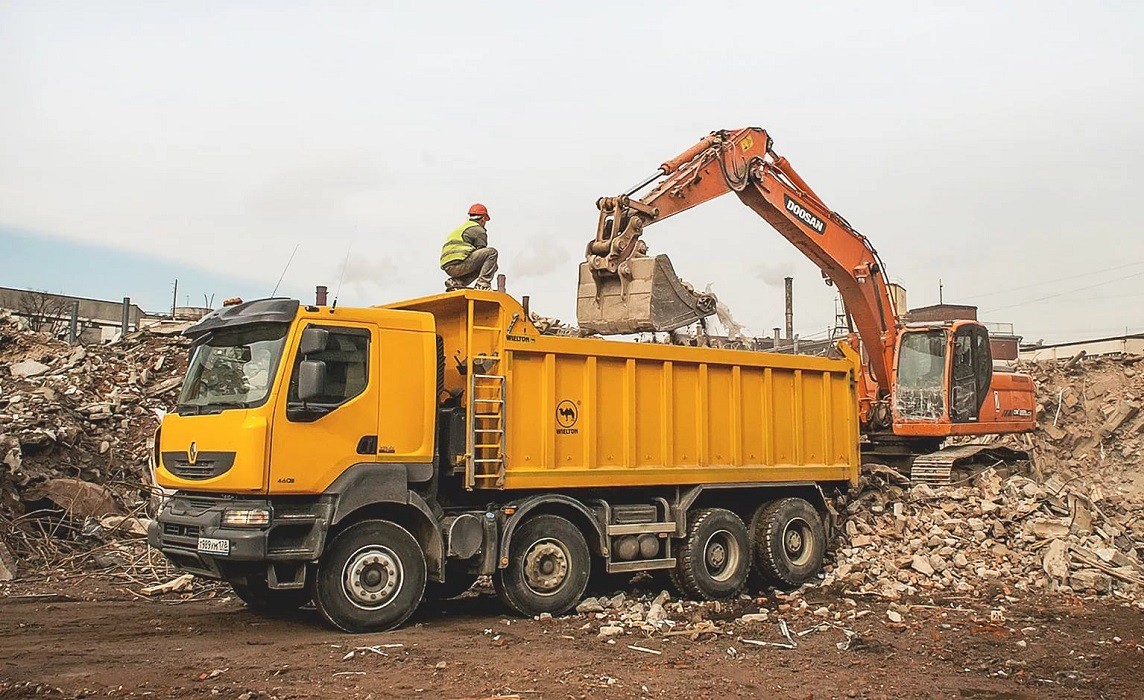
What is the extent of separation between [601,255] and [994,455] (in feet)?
23.2

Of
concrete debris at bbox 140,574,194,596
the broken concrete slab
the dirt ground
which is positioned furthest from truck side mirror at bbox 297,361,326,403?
the broken concrete slab

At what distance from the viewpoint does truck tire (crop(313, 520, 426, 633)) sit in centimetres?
788

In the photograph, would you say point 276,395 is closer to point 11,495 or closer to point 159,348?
point 11,495

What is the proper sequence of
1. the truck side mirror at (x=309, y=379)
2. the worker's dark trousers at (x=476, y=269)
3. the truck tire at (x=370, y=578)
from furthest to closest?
the worker's dark trousers at (x=476, y=269), the truck tire at (x=370, y=578), the truck side mirror at (x=309, y=379)

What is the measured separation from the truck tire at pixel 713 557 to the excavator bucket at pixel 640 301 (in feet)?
6.67

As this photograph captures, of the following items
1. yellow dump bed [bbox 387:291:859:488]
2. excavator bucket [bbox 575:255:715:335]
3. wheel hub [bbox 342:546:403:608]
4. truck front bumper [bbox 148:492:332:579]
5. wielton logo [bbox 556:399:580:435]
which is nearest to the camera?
truck front bumper [bbox 148:492:332:579]

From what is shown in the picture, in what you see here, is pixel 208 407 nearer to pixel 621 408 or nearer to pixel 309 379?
pixel 309 379

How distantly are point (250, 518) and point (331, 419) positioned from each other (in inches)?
37.8

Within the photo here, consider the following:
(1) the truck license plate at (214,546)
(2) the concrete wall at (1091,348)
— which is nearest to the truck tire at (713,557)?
(1) the truck license plate at (214,546)

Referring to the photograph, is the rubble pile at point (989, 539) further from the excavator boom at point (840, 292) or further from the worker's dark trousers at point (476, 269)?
the worker's dark trousers at point (476, 269)

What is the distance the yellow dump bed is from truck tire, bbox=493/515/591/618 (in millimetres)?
421

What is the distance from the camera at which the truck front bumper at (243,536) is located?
755cm

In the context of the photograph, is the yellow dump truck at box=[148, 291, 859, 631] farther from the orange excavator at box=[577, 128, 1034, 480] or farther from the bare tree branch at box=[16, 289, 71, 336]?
the bare tree branch at box=[16, 289, 71, 336]

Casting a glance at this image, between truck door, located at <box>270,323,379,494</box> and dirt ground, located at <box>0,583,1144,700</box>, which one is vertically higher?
truck door, located at <box>270,323,379,494</box>
